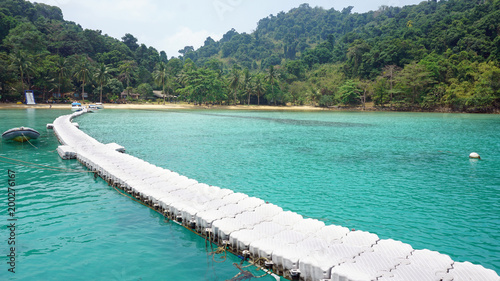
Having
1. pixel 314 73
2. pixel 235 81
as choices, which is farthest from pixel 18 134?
pixel 314 73

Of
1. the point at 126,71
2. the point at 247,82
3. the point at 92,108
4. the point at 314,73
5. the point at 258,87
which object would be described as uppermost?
the point at 314,73

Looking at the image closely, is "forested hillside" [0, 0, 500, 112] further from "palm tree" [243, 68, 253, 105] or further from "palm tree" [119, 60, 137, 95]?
"palm tree" [243, 68, 253, 105]

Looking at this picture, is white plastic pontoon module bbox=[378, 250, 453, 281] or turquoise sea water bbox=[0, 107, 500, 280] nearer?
white plastic pontoon module bbox=[378, 250, 453, 281]

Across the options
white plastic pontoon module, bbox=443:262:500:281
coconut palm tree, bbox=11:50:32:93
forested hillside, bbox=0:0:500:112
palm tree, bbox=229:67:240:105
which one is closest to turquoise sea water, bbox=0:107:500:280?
white plastic pontoon module, bbox=443:262:500:281

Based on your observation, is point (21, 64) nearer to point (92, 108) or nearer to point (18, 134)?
point (92, 108)

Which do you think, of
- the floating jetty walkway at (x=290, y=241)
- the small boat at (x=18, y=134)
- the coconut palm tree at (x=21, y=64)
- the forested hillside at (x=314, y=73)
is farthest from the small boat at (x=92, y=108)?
the floating jetty walkway at (x=290, y=241)

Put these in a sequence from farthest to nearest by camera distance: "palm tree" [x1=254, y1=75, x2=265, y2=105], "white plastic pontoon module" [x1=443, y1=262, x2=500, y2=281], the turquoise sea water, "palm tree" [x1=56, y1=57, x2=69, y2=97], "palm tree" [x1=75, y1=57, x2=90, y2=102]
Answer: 1. "palm tree" [x1=254, y1=75, x2=265, y2=105]
2. "palm tree" [x1=75, y1=57, x2=90, y2=102]
3. "palm tree" [x1=56, y1=57, x2=69, y2=97]
4. the turquoise sea water
5. "white plastic pontoon module" [x1=443, y1=262, x2=500, y2=281]

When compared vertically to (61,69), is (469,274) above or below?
below

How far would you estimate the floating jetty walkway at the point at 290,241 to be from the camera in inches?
303

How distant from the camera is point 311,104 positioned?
115m

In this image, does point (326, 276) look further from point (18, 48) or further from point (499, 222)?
point (18, 48)

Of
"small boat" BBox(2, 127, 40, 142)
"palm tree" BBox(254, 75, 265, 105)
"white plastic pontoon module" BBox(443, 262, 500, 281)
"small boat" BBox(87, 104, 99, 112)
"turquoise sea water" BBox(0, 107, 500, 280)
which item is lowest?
"turquoise sea water" BBox(0, 107, 500, 280)

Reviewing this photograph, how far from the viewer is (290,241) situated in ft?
30.9

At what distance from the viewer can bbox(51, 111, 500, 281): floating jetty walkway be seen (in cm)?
771
